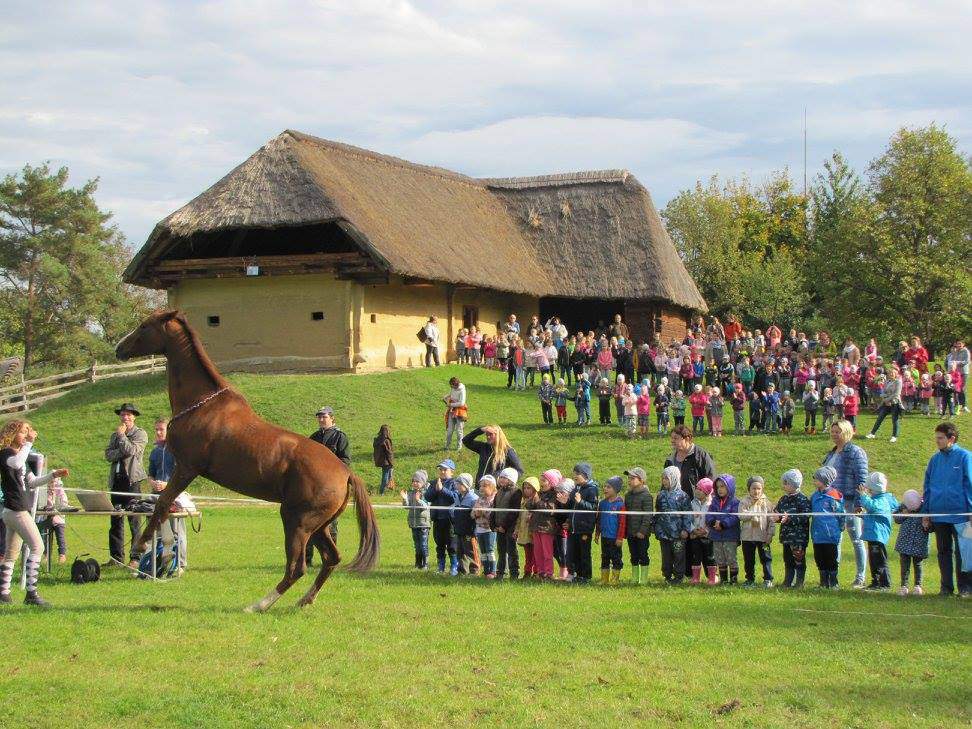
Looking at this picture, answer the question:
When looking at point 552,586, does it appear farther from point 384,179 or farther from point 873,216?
point 873,216

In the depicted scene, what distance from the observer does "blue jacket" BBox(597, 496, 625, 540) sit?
13.9 metres

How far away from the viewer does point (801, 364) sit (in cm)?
3034

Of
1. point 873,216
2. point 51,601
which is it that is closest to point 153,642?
point 51,601

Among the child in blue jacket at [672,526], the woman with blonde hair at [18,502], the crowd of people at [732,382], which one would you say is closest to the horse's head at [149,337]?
the woman with blonde hair at [18,502]

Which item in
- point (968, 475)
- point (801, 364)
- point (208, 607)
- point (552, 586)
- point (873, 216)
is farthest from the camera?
point (873, 216)

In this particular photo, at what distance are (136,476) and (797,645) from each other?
30.1ft

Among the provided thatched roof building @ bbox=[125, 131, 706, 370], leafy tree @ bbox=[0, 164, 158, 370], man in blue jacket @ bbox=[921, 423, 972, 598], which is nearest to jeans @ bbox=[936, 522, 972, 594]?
man in blue jacket @ bbox=[921, 423, 972, 598]

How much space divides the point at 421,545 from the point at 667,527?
3388 mm

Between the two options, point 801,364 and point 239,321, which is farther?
point 239,321

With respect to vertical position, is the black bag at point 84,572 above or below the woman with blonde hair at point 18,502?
below

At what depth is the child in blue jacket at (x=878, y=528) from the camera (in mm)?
13000

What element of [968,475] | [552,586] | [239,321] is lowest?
[552,586]

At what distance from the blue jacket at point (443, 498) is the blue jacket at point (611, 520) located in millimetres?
1984

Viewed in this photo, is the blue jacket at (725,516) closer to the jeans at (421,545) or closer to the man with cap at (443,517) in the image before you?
the man with cap at (443,517)
